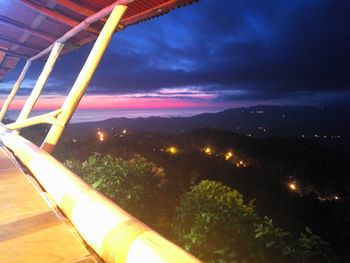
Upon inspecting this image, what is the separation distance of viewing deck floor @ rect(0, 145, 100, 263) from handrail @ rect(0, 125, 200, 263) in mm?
60

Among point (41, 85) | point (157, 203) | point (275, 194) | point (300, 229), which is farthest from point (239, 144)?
point (41, 85)

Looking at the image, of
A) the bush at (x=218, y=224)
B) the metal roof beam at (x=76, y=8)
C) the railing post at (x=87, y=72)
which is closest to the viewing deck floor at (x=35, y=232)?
the railing post at (x=87, y=72)

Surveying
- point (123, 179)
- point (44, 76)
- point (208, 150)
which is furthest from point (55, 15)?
point (208, 150)

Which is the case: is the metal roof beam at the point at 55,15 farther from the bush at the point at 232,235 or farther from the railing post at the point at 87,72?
the bush at the point at 232,235

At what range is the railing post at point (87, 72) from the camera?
3.27 meters

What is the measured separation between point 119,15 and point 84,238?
2646 millimetres

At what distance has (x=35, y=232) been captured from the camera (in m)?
1.60

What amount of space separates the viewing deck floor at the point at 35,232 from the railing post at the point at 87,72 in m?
1.19

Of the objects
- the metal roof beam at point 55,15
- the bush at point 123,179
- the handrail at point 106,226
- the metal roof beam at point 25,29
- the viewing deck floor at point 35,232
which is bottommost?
the bush at point 123,179

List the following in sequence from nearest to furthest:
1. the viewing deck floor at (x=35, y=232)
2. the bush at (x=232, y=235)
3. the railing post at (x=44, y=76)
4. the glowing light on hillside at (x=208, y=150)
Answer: the viewing deck floor at (x=35, y=232), the railing post at (x=44, y=76), the bush at (x=232, y=235), the glowing light on hillside at (x=208, y=150)

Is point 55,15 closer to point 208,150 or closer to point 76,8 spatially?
point 76,8

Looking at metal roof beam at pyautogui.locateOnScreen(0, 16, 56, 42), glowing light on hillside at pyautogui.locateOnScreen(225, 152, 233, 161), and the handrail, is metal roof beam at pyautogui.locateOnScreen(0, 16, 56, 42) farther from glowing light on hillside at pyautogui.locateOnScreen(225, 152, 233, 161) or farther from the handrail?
glowing light on hillside at pyautogui.locateOnScreen(225, 152, 233, 161)

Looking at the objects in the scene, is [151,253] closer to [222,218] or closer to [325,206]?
[222,218]

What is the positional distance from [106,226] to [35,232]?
0.52m
